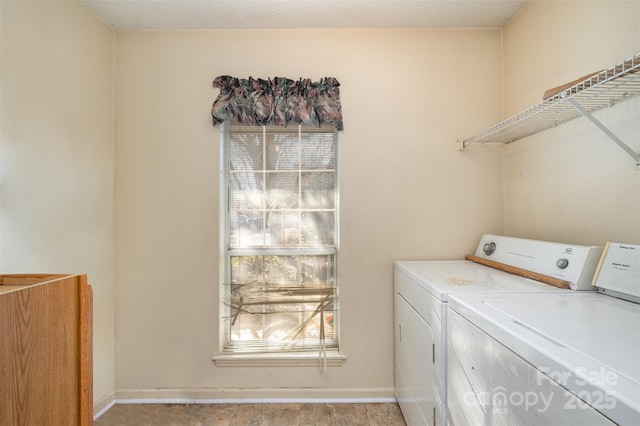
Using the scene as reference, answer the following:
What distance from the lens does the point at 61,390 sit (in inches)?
34.8

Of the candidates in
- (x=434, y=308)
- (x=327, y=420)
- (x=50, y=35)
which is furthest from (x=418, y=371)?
Answer: (x=50, y=35)

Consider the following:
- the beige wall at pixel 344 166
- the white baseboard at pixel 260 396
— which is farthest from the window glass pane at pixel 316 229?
the white baseboard at pixel 260 396

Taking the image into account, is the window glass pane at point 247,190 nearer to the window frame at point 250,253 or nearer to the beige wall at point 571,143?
the window frame at point 250,253

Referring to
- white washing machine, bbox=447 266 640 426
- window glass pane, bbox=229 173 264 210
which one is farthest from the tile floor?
window glass pane, bbox=229 173 264 210

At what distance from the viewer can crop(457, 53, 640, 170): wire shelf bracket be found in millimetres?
982

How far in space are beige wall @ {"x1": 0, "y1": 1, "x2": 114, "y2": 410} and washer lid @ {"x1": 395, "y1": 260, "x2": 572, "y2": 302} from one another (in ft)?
6.50

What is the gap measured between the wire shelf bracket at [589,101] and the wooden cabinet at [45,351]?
187 centimetres

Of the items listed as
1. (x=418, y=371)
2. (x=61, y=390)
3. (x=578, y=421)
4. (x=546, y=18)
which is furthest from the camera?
(x=546, y=18)

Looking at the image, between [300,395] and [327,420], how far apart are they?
0.26 metres

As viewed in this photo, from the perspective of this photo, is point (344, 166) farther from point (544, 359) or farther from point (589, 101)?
point (544, 359)

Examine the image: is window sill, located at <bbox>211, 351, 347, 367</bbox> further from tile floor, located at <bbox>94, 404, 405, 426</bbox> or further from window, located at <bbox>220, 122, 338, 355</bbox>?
tile floor, located at <bbox>94, 404, 405, 426</bbox>

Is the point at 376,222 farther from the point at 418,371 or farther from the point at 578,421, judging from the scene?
the point at 578,421

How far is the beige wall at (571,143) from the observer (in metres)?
1.20

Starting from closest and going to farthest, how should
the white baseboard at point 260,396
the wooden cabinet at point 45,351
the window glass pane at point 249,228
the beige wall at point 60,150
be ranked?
the wooden cabinet at point 45,351 → the beige wall at point 60,150 → the white baseboard at point 260,396 → the window glass pane at point 249,228
